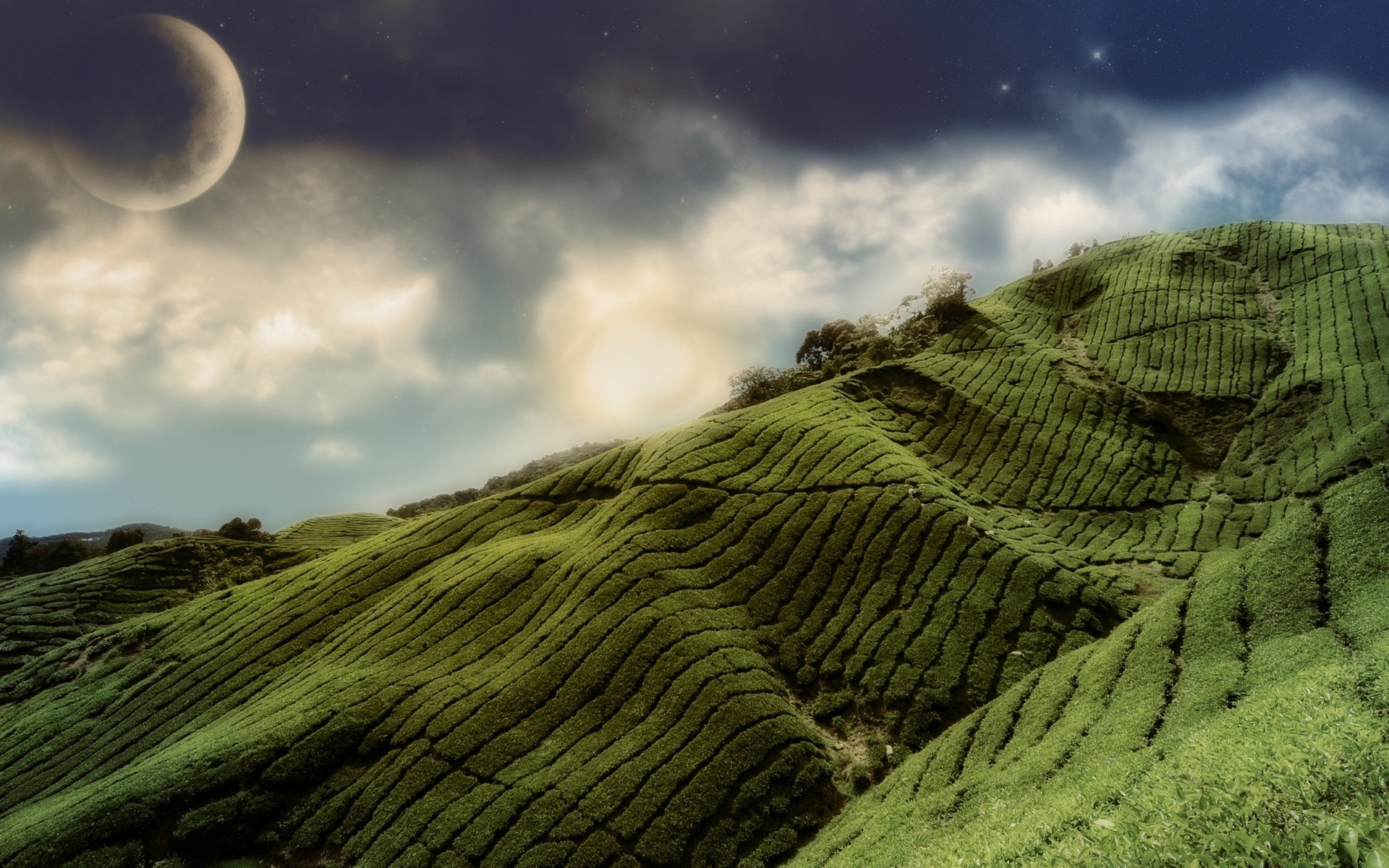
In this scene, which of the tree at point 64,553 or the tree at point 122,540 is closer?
the tree at point 64,553

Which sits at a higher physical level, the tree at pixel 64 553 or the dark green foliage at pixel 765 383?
the dark green foliage at pixel 765 383

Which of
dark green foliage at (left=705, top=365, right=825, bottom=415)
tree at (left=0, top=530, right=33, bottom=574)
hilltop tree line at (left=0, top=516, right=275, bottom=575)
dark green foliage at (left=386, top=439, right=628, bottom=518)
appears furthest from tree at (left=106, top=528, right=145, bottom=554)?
dark green foliage at (left=705, top=365, right=825, bottom=415)

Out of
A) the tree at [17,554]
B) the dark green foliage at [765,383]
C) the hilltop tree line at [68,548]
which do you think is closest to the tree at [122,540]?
the hilltop tree line at [68,548]

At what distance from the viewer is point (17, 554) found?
5609cm

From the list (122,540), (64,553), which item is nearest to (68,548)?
(64,553)

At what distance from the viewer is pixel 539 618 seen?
30.9 m

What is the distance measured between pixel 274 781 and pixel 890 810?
24429 millimetres

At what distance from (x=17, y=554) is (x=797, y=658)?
76.4 meters

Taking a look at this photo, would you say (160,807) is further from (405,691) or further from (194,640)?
(194,640)

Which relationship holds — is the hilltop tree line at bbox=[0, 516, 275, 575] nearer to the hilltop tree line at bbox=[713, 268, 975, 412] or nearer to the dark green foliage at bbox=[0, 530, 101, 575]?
the dark green foliage at bbox=[0, 530, 101, 575]

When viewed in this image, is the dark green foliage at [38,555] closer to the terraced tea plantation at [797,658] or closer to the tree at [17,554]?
the tree at [17,554]

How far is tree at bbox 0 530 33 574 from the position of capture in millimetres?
55000

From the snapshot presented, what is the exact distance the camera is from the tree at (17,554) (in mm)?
55000

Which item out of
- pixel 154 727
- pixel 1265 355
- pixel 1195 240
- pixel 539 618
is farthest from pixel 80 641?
pixel 1195 240
